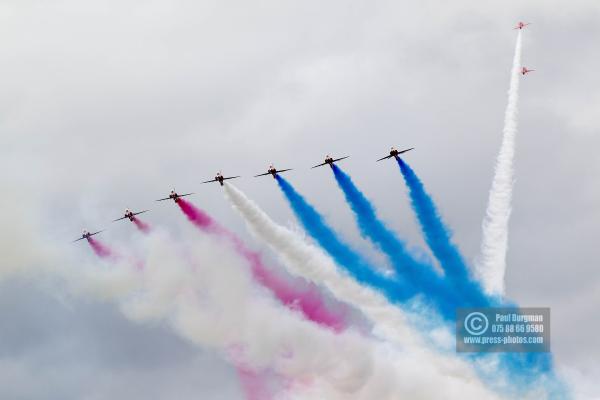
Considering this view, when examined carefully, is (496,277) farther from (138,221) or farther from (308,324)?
(138,221)

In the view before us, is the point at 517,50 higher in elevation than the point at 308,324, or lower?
higher

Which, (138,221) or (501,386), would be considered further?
(138,221)

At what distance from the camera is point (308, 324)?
6767 inches

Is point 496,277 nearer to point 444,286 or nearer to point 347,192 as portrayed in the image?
point 444,286

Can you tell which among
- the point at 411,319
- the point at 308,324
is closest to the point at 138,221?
the point at 308,324

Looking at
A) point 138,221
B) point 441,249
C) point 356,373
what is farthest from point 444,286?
point 138,221

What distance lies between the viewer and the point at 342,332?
17125cm

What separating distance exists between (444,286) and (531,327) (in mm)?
10781

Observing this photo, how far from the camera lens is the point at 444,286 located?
16300cm

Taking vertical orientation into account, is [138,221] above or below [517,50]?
below

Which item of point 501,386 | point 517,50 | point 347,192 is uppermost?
point 517,50

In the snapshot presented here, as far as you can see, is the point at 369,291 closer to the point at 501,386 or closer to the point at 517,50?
the point at 501,386

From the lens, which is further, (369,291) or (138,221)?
(138,221)

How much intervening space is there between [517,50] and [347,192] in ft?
76.7
